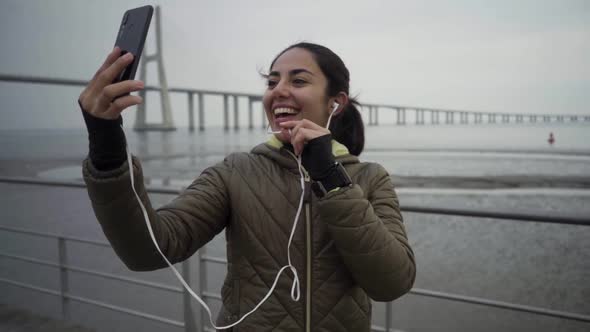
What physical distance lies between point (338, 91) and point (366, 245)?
1.37 ft

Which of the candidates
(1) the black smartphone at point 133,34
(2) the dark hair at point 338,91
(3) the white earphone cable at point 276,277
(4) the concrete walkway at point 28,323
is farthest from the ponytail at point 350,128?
(4) the concrete walkway at point 28,323

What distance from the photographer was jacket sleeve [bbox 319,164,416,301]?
2.42 feet

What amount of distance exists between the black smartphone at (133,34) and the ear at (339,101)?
1.51 ft

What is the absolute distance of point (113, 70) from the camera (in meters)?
0.63

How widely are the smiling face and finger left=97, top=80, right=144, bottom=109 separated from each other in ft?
1.15

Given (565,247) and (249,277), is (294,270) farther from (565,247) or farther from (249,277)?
(565,247)

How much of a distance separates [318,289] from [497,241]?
176 inches

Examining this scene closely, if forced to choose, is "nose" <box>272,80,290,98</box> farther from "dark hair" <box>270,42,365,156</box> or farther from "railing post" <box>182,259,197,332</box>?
"railing post" <box>182,259,197,332</box>

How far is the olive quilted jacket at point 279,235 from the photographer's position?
2.43 ft

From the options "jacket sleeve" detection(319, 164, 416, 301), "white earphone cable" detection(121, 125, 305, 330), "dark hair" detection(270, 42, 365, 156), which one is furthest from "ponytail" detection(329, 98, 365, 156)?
"jacket sleeve" detection(319, 164, 416, 301)

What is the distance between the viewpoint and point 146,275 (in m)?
3.23

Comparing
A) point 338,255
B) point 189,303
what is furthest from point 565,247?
point 338,255

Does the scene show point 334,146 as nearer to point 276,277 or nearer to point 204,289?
point 276,277

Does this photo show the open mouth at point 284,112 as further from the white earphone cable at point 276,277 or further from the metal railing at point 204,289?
the metal railing at point 204,289
